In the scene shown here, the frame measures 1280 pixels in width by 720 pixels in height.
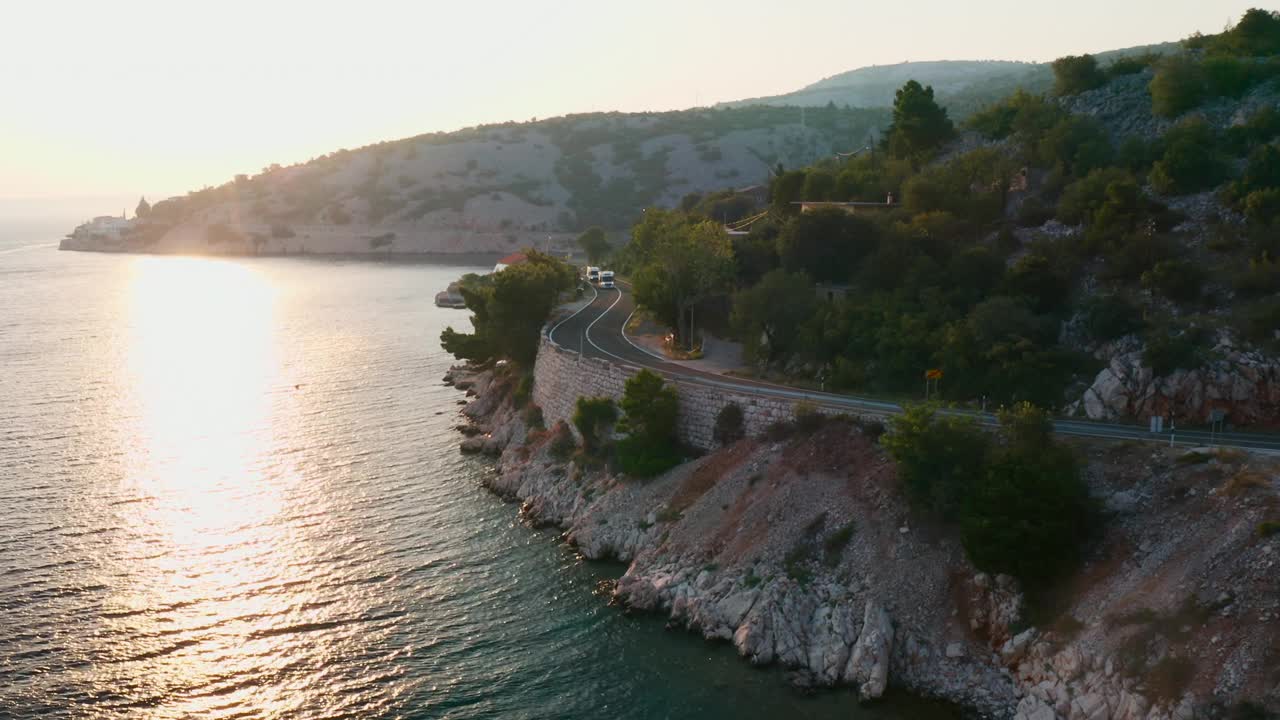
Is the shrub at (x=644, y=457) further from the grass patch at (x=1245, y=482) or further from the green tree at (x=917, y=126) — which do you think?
the green tree at (x=917, y=126)

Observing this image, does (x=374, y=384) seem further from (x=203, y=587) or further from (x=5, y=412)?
(x=203, y=587)

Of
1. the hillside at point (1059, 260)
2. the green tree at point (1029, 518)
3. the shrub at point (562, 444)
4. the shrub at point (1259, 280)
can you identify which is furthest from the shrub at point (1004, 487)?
the shrub at point (562, 444)

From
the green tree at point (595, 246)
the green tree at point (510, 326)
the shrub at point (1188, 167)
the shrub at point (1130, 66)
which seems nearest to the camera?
the shrub at point (1188, 167)

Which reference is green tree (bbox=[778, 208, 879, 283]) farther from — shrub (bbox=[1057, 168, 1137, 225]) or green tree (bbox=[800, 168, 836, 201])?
green tree (bbox=[800, 168, 836, 201])

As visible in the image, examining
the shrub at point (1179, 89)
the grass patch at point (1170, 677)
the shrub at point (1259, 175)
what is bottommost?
the grass patch at point (1170, 677)

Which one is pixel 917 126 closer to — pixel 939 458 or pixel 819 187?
pixel 819 187

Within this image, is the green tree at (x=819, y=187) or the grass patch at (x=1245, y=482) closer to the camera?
the grass patch at (x=1245, y=482)

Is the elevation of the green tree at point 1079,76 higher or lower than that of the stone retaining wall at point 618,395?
higher
